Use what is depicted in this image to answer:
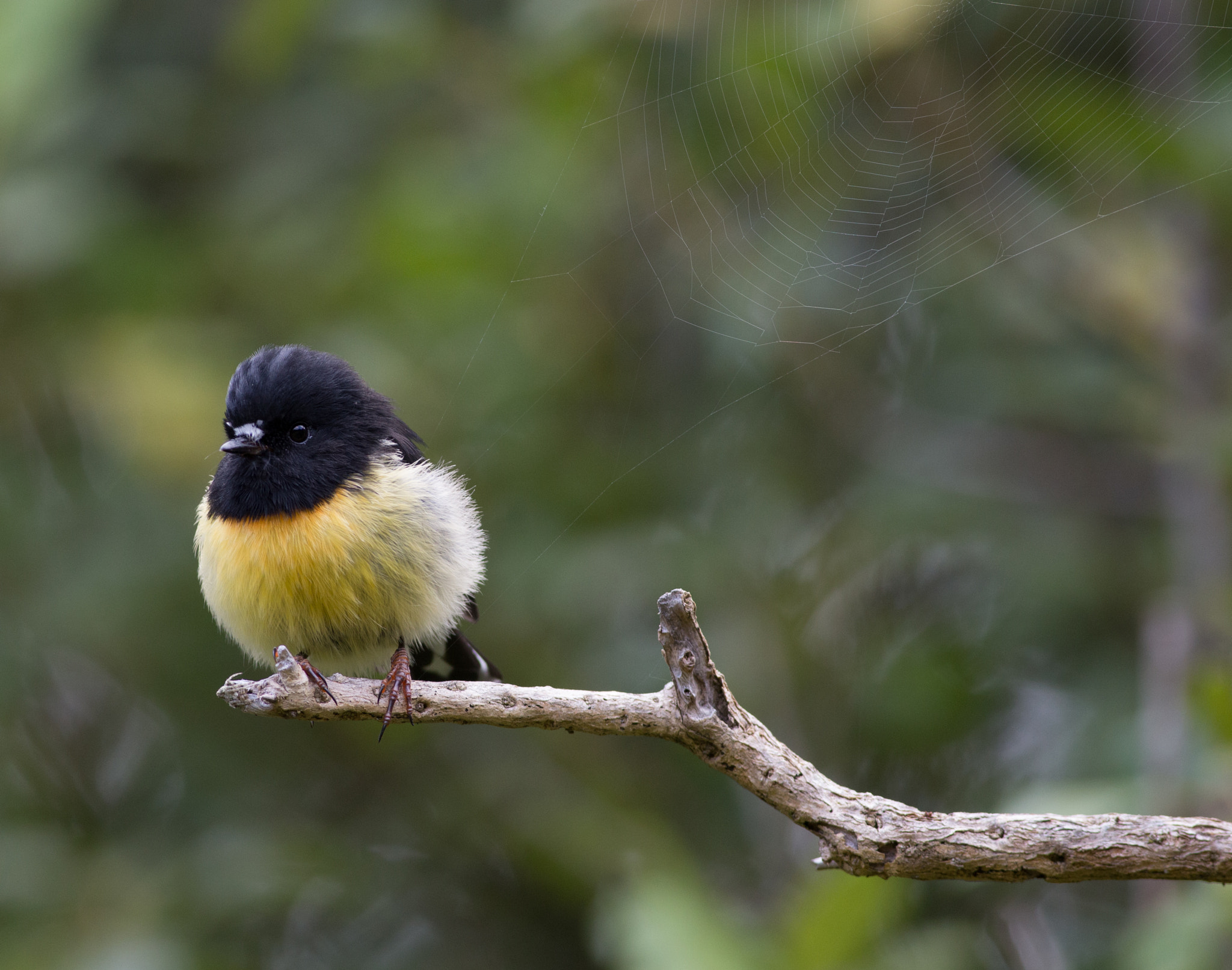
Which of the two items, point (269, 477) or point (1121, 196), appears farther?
point (1121, 196)

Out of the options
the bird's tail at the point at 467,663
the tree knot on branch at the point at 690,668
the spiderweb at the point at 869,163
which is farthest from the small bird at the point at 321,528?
the spiderweb at the point at 869,163

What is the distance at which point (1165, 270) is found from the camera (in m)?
4.88

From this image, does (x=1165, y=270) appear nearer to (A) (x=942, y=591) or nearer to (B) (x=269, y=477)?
(A) (x=942, y=591)

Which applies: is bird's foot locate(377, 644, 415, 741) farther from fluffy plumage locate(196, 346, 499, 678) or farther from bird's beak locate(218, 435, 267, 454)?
bird's beak locate(218, 435, 267, 454)

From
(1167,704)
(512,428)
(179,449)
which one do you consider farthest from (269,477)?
(1167,704)

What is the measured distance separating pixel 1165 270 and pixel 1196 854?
3.28 metres

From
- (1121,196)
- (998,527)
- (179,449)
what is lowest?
(998,527)

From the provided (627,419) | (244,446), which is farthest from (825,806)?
(627,419)

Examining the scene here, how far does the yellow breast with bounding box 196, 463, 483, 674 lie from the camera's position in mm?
3225

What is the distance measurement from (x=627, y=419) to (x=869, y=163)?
4.88ft

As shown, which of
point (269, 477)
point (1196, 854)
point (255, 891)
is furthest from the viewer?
point (255, 891)

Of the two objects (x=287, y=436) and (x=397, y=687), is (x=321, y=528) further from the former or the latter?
(x=397, y=687)

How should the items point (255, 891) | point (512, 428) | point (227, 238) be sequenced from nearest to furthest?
1. point (255, 891)
2. point (512, 428)
3. point (227, 238)

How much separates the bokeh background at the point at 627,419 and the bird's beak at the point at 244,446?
3.94 feet
